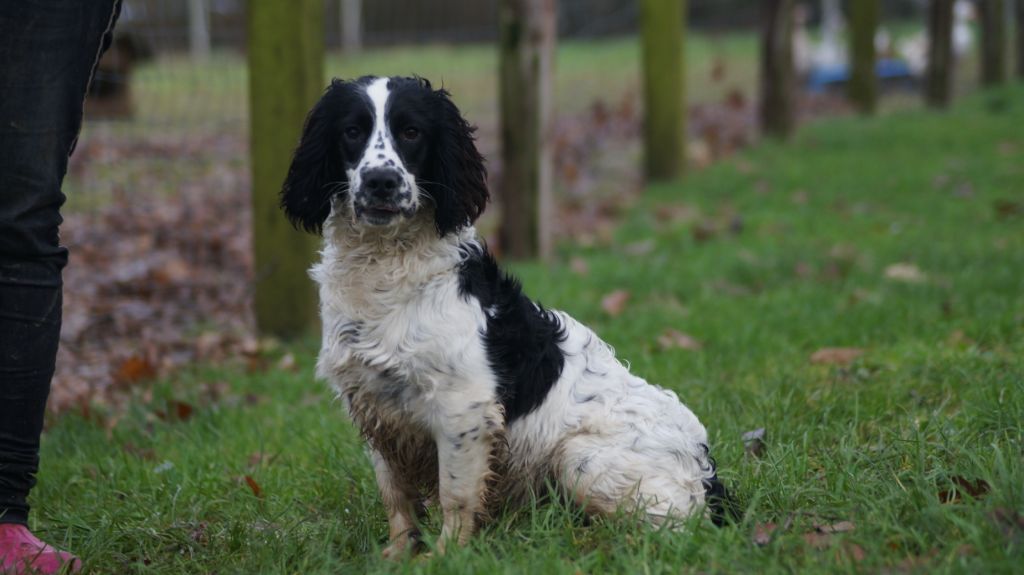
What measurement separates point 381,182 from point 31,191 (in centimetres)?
96

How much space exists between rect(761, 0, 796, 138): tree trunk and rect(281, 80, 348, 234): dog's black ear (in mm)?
11783

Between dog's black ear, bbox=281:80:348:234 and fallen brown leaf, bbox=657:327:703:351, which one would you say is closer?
dog's black ear, bbox=281:80:348:234

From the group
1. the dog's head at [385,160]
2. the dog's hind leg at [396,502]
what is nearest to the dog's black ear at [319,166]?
the dog's head at [385,160]

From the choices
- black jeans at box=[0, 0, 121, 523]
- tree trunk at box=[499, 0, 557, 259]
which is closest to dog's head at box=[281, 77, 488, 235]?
black jeans at box=[0, 0, 121, 523]

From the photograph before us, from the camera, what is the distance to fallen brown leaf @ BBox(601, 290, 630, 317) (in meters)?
6.51

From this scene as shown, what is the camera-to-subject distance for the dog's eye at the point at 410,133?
3393 millimetres

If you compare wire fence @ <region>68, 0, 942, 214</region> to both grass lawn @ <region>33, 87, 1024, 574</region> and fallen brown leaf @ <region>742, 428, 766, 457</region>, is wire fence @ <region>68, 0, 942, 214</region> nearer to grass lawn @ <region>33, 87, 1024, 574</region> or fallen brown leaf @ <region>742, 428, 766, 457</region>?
grass lawn @ <region>33, 87, 1024, 574</region>

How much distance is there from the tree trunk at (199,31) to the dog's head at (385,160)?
5.26 metres

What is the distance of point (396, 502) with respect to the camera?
3.42 meters

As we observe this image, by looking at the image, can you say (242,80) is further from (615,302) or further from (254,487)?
(254,487)

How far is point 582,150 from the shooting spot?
1390 centimetres

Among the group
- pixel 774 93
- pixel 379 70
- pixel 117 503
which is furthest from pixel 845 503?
pixel 774 93

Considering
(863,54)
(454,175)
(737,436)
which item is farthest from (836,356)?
(863,54)

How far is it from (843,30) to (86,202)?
26.3m
